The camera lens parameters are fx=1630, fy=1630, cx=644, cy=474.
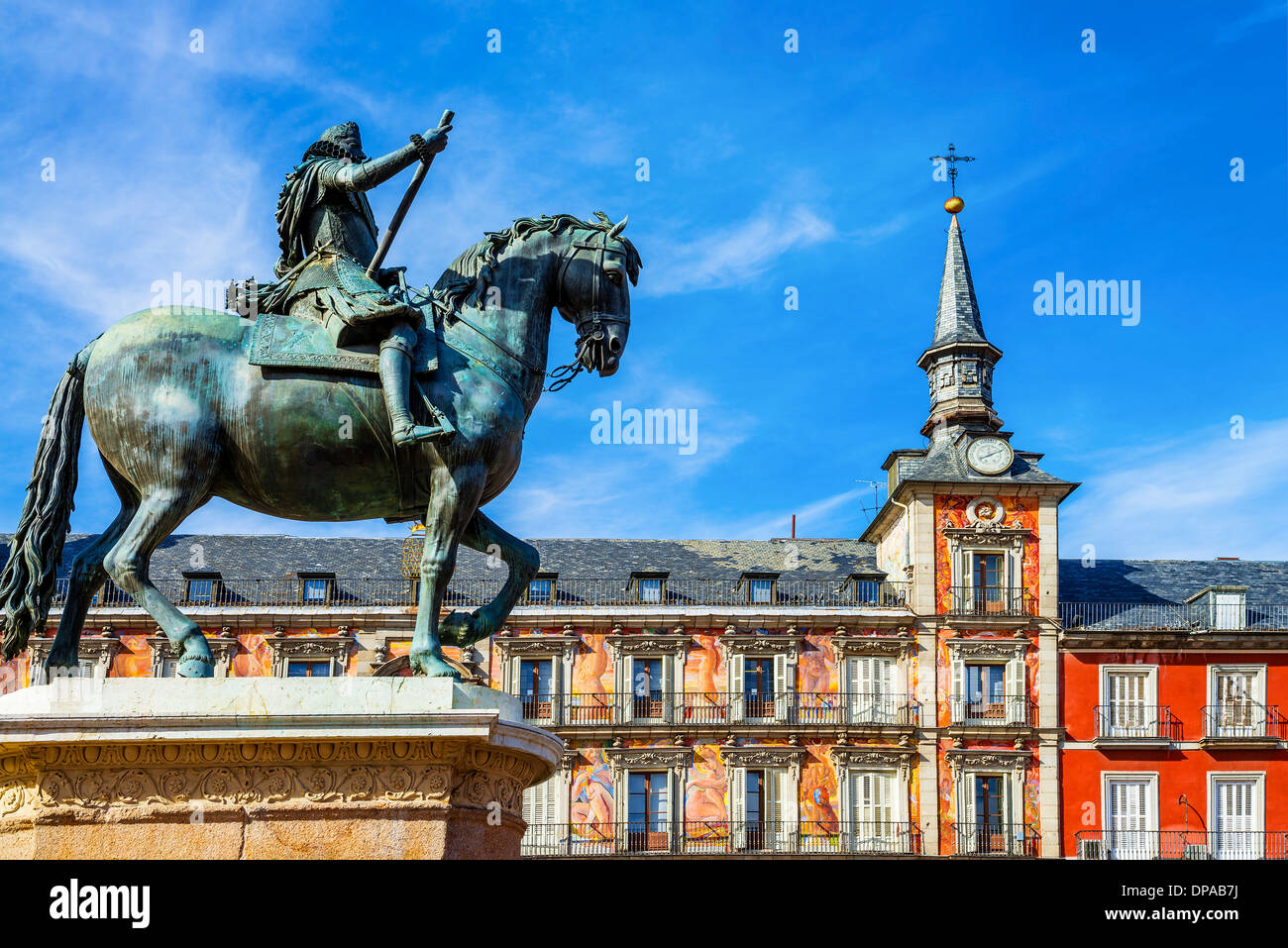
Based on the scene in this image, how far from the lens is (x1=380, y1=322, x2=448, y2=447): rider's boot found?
8.07 metres

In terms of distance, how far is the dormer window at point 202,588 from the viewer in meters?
46.1

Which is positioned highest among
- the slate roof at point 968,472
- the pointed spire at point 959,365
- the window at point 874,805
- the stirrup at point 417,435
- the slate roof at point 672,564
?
the pointed spire at point 959,365

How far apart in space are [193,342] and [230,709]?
76.7 inches

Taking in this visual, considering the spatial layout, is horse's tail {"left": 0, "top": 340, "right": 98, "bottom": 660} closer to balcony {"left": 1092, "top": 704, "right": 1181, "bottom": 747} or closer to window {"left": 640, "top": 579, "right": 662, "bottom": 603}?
window {"left": 640, "top": 579, "right": 662, "bottom": 603}

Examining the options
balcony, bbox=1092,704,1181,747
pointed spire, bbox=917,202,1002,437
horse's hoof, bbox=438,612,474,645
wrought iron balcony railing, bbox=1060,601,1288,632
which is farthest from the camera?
pointed spire, bbox=917,202,1002,437

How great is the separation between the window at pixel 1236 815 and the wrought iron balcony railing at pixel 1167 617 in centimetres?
420

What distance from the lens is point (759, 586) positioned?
47375 mm

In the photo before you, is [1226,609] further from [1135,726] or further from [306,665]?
[306,665]

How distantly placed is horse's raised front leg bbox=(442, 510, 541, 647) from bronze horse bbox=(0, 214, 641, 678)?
2 centimetres

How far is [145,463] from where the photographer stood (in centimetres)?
820

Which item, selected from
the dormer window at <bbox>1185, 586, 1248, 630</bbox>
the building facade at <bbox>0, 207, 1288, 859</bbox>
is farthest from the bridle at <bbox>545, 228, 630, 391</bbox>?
the dormer window at <bbox>1185, 586, 1248, 630</bbox>

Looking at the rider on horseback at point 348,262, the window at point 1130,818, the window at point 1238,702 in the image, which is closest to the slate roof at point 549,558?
the window at point 1130,818

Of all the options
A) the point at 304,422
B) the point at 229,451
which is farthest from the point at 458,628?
the point at 229,451

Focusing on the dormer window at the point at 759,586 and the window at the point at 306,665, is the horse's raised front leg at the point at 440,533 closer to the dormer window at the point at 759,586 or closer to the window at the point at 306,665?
the window at the point at 306,665
